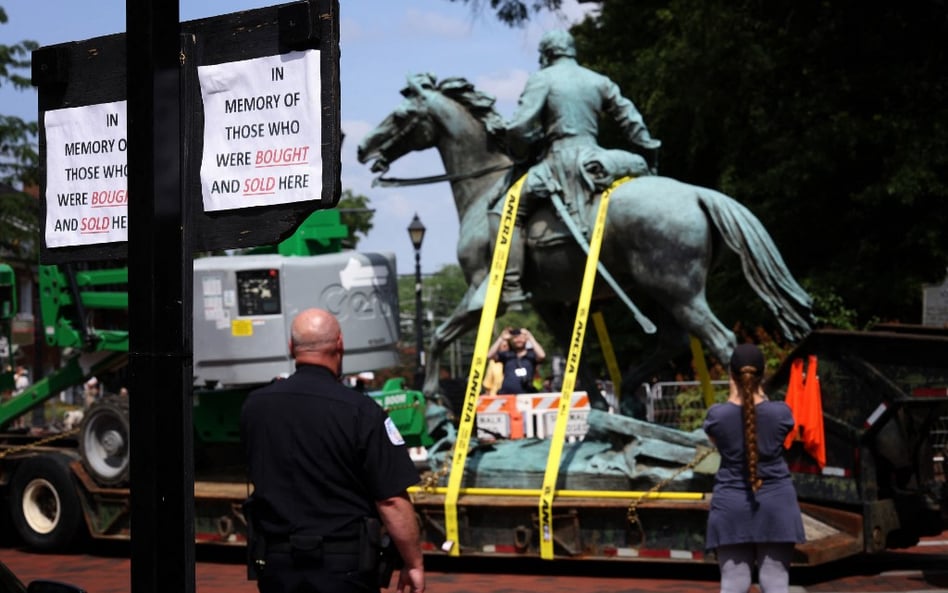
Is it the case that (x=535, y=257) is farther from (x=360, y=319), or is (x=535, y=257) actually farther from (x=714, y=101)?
(x=714, y=101)

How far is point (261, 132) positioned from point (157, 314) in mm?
537

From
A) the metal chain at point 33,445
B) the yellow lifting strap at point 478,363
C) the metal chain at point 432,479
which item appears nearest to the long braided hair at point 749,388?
the yellow lifting strap at point 478,363

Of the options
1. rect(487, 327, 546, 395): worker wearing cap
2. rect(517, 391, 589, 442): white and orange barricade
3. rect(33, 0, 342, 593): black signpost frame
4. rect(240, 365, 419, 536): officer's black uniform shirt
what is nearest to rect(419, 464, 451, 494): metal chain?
rect(517, 391, 589, 442): white and orange barricade

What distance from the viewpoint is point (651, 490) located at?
10.6 meters

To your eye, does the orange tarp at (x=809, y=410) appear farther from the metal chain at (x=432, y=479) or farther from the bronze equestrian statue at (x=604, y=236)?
the metal chain at (x=432, y=479)

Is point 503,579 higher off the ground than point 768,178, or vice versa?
point 768,178

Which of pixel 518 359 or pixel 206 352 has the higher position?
pixel 206 352

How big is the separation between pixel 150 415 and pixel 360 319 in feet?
31.2

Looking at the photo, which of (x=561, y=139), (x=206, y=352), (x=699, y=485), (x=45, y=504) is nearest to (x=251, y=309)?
(x=206, y=352)

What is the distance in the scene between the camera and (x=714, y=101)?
2506cm

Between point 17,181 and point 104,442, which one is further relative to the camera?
point 17,181

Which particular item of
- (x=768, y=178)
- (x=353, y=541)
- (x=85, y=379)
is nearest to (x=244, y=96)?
(x=353, y=541)

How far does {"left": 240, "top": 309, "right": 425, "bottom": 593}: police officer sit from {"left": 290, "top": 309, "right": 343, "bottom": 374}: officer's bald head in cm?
14

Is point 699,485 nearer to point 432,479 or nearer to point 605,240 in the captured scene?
point 432,479
